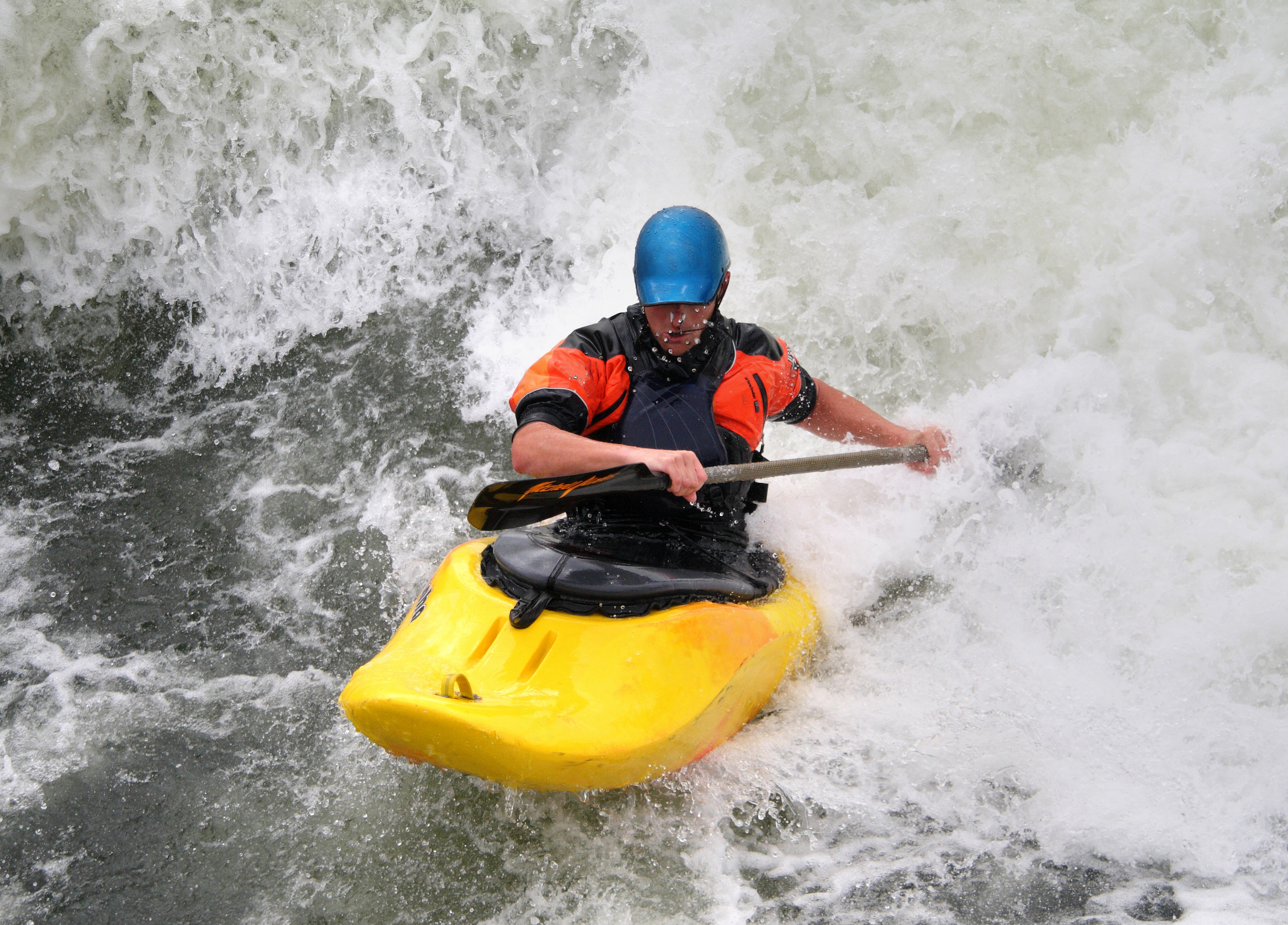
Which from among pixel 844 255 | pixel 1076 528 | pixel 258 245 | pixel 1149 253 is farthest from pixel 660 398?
pixel 258 245

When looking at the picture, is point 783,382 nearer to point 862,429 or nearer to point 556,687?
point 862,429

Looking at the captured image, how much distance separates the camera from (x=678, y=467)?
249cm

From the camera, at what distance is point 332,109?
505 centimetres

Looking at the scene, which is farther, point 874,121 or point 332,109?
point 332,109

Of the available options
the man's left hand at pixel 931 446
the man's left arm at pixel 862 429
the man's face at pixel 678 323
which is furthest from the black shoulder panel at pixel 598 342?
the man's left hand at pixel 931 446

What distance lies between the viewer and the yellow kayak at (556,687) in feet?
7.77

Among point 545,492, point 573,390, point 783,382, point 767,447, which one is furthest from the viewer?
point 767,447

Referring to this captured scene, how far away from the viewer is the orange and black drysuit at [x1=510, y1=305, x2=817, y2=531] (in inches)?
108

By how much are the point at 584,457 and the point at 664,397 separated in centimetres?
36

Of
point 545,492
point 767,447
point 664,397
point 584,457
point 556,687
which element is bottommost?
point 556,687

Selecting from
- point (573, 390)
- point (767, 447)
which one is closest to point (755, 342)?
point (573, 390)

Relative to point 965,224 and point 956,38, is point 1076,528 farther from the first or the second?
point 956,38

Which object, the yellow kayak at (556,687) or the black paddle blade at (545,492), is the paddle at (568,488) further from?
the yellow kayak at (556,687)

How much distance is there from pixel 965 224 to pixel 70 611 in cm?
415
